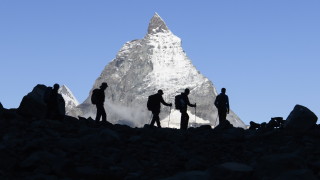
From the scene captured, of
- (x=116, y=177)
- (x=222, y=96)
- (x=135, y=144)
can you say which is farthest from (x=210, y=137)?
(x=116, y=177)

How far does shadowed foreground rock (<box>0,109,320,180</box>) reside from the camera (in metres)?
12.9

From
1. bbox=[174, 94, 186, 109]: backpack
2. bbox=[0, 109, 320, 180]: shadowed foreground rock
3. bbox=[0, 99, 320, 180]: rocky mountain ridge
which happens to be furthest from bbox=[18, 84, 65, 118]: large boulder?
bbox=[174, 94, 186, 109]: backpack

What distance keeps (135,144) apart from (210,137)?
367 cm

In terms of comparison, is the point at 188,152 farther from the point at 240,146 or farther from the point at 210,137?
the point at 210,137

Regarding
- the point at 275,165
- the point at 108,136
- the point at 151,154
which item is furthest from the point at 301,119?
the point at 275,165

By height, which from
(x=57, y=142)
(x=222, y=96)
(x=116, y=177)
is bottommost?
(x=116, y=177)

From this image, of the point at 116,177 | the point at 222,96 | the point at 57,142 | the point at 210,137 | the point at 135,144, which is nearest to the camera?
the point at 116,177

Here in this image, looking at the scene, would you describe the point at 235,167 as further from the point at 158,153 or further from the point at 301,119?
the point at 301,119

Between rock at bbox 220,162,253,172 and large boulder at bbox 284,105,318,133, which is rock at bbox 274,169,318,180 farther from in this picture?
large boulder at bbox 284,105,318,133

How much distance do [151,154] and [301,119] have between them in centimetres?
751

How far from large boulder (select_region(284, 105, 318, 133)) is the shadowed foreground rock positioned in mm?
813

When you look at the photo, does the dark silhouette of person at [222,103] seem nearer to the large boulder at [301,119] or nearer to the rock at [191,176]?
the large boulder at [301,119]

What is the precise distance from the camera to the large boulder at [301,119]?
22312 millimetres

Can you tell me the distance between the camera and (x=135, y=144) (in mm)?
18344
